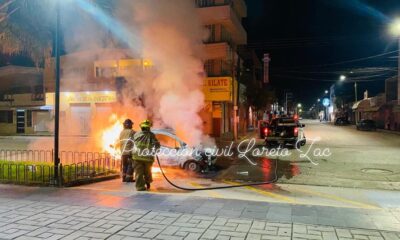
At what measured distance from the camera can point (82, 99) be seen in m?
29.5

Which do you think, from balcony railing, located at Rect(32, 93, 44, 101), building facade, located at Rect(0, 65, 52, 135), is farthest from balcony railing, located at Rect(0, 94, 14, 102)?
balcony railing, located at Rect(32, 93, 44, 101)

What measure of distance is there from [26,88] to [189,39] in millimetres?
24580

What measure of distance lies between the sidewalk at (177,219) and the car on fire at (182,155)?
4.32m

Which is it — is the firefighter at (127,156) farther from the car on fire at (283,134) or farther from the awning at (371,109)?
the awning at (371,109)

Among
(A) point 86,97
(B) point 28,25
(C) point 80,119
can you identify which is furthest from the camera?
(C) point 80,119

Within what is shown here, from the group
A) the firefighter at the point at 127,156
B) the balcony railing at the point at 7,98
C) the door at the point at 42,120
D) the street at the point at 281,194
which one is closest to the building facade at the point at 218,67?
the street at the point at 281,194

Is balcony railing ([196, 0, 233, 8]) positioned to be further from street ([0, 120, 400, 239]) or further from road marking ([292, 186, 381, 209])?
road marking ([292, 186, 381, 209])

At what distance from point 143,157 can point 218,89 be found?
18547 mm

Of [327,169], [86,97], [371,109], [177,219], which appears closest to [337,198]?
Result: [177,219]

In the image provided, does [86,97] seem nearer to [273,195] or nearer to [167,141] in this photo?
[167,141]

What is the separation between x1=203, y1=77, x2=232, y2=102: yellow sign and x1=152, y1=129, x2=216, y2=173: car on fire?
14.0 meters

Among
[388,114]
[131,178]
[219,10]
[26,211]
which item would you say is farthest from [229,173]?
[388,114]

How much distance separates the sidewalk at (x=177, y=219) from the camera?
5238 millimetres

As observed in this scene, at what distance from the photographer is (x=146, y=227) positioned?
18.2 ft
